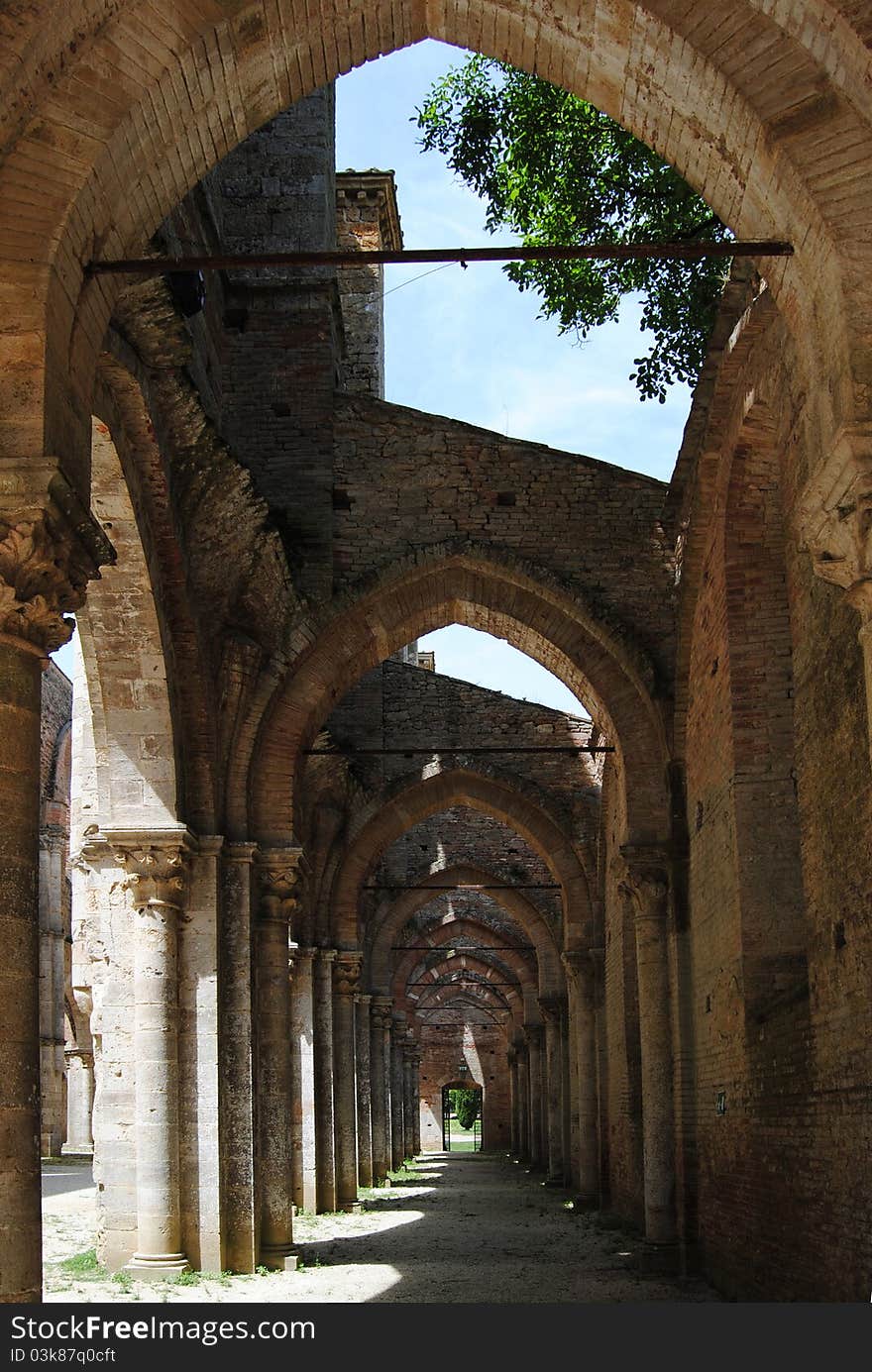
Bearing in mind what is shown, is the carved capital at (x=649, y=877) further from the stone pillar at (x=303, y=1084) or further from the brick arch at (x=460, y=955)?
the brick arch at (x=460, y=955)

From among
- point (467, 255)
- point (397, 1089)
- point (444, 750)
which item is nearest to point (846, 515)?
point (467, 255)

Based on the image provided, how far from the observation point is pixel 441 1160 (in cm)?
4044

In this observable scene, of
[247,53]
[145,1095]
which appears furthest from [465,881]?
[247,53]

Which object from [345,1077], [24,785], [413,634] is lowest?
[345,1077]

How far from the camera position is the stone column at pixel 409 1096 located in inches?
1410

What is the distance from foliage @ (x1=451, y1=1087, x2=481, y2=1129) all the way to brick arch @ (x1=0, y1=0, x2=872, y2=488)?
56560 millimetres

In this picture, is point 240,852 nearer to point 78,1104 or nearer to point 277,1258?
point 277,1258

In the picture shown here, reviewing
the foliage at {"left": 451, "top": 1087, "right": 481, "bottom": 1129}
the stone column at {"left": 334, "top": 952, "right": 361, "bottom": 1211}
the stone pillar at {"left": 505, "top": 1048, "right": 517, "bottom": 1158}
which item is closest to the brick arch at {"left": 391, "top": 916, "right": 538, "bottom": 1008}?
the stone column at {"left": 334, "top": 952, "right": 361, "bottom": 1211}

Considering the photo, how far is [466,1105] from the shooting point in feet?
204

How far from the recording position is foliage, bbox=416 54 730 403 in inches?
586

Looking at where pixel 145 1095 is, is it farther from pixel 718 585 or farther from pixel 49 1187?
pixel 49 1187

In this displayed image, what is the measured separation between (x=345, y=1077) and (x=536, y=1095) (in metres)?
11.3

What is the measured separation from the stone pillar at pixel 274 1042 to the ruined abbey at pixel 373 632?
39 millimetres

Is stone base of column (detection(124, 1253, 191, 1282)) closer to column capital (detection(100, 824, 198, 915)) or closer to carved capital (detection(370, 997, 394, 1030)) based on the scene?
column capital (detection(100, 824, 198, 915))
